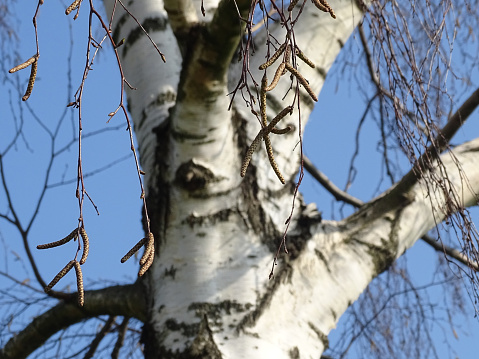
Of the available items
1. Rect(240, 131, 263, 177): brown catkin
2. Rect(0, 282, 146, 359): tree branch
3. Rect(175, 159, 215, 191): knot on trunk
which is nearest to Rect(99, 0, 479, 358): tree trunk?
Rect(175, 159, 215, 191): knot on trunk

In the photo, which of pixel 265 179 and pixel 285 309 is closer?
pixel 285 309

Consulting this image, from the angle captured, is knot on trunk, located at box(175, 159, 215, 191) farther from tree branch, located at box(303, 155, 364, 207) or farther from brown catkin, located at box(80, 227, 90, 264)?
tree branch, located at box(303, 155, 364, 207)

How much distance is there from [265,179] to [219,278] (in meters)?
0.28

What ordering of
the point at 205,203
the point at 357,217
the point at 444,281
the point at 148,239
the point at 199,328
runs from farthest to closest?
the point at 444,281 → the point at 357,217 → the point at 205,203 → the point at 199,328 → the point at 148,239

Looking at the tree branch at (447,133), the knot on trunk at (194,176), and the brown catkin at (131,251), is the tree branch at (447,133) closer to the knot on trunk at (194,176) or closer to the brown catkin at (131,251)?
the knot on trunk at (194,176)

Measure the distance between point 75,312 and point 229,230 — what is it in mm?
582

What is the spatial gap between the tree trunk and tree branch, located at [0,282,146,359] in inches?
4.8

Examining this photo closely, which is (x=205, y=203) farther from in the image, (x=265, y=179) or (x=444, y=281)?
(x=444, y=281)

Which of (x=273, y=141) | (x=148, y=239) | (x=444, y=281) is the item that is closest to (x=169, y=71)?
(x=273, y=141)

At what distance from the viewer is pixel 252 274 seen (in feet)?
4.95

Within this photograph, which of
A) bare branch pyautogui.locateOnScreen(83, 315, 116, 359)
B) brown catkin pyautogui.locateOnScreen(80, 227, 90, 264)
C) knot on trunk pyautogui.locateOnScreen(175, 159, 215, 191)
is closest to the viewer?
brown catkin pyautogui.locateOnScreen(80, 227, 90, 264)

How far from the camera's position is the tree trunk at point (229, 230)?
1437mm

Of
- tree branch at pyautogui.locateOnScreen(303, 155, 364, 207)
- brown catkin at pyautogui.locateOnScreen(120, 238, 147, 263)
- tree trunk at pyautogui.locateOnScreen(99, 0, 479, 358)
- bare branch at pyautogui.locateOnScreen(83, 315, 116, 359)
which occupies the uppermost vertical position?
tree branch at pyautogui.locateOnScreen(303, 155, 364, 207)

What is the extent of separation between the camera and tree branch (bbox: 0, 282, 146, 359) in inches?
67.4
